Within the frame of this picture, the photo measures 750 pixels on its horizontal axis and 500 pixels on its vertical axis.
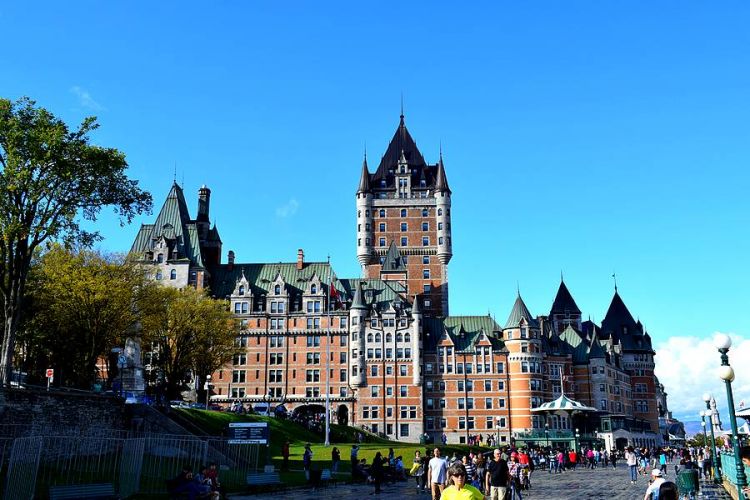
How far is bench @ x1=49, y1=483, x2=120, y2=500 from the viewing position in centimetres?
2433

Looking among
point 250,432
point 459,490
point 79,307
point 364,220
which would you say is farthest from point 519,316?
point 459,490

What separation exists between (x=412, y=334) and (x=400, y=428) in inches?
476

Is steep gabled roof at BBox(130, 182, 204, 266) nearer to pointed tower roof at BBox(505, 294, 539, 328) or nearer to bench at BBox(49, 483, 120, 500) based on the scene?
pointed tower roof at BBox(505, 294, 539, 328)

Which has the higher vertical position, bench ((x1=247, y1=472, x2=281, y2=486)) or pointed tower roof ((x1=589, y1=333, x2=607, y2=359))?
pointed tower roof ((x1=589, y1=333, x2=607, y2=359))

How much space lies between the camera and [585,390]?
4279 inches

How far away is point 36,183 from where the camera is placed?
40.4 metres

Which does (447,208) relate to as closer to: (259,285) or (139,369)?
(259,285)

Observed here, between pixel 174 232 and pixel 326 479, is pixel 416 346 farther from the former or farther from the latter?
pixel 326 479

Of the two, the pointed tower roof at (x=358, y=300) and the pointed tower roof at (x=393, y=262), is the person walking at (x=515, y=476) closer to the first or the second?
the pointed tower roof at (x=358, y=300)

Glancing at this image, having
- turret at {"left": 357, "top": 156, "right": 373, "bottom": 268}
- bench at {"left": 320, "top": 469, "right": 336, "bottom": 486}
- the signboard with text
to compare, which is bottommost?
bench at {"left": 320, "top": 469, "right": 336, "bottom": 486}

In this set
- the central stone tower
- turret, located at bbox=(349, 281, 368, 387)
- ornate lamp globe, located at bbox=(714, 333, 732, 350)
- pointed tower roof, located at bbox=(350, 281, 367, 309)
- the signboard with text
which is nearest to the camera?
ornate lamp globe, located at bbox=(714, 333, 732, 350)

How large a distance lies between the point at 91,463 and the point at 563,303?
104524 mm

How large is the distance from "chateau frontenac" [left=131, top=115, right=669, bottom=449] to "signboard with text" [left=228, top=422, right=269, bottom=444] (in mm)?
51428

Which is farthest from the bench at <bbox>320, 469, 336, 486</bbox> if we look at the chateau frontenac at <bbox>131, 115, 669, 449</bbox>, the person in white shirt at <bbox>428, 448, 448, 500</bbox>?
the chateau frontenac at <bbox>131, 115, 669, 449</bbox>
